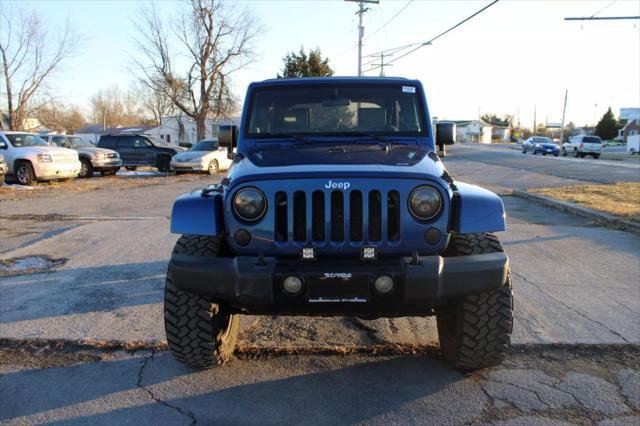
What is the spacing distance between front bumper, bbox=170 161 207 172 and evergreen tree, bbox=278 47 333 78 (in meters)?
18.8

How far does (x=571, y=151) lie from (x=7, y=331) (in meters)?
43.6

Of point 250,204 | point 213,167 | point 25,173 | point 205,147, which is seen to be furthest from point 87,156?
point 250,204

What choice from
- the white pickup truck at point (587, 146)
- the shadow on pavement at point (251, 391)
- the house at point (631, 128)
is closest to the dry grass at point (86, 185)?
the shadow on pavement at point (251, 391)

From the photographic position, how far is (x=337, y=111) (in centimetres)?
438

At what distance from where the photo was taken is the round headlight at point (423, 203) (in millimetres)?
3090

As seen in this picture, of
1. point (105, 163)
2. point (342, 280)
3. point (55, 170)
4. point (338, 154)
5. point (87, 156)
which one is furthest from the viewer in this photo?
point (105, 163)

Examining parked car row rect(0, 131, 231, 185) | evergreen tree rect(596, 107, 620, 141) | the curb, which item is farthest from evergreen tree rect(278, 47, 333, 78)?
evergreen tree rect(596, 107, 620, 141)

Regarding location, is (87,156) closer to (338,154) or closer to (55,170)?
(55,170)

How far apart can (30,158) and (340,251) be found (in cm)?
1493

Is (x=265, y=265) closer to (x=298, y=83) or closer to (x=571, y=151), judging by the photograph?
(x=298, y=83)

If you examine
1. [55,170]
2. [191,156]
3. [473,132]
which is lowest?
[55,170]

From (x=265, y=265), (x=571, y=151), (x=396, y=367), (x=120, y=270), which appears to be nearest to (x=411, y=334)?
(x=396, y=367)

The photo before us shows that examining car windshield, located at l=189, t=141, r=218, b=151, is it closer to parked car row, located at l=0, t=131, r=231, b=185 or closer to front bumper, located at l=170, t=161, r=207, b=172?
parked car row, located at l=0, t=131, r=231, b=185

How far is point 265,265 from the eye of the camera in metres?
2.91
